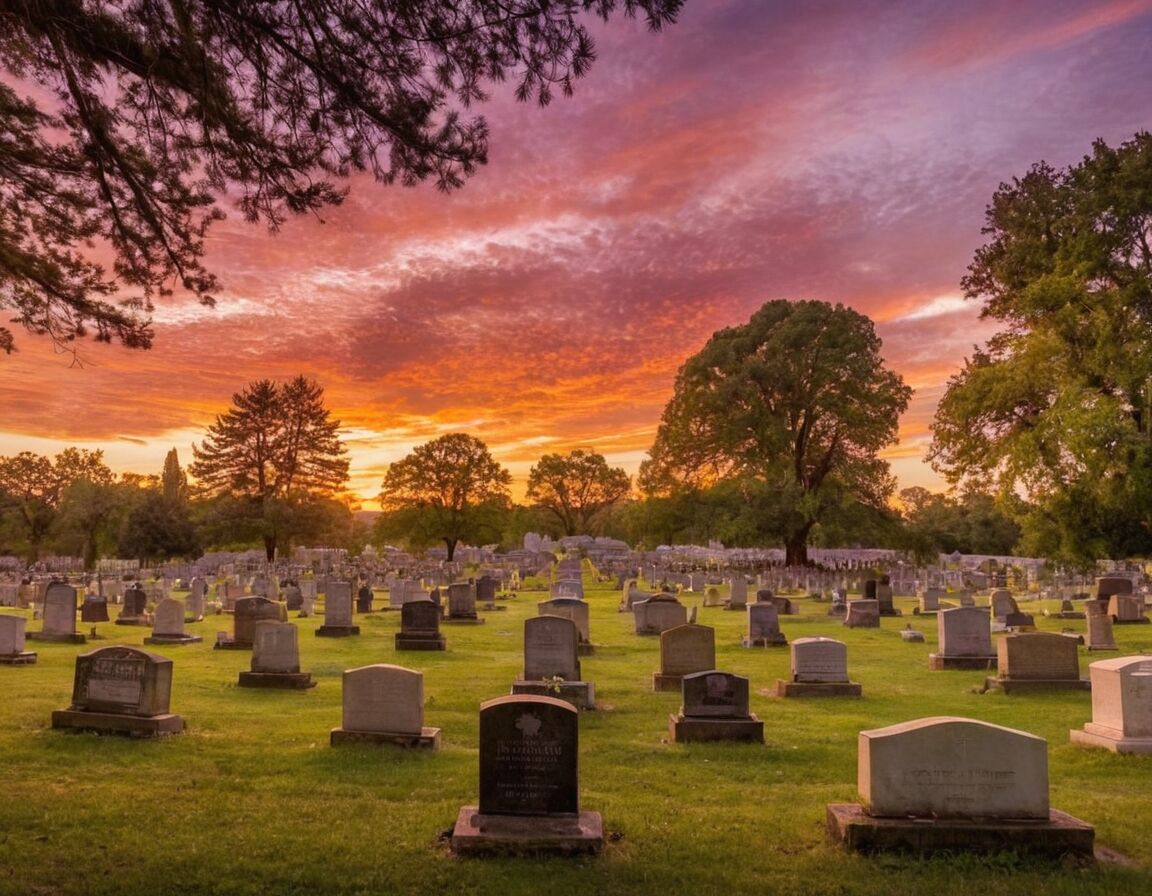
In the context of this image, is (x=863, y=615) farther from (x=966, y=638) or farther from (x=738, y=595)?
(x=966, y=638)

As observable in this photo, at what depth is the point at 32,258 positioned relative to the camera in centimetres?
824

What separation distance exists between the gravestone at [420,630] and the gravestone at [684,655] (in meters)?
6.54

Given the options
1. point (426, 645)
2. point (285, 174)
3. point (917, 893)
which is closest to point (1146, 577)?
point (426, 645)

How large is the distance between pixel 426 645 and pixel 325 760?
9.70 metres

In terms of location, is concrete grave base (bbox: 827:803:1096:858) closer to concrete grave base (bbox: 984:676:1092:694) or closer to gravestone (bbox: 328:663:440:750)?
gravestone (bbox: 328:663:440:750)

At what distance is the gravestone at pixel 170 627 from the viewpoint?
1848 centimetres

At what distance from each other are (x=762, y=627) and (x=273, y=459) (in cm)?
5325

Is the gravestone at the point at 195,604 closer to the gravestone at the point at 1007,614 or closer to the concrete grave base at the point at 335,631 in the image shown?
the concrete grave base at the point at 335,631

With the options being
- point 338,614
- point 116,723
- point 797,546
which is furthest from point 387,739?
point 797,546

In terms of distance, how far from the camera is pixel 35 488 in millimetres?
69375

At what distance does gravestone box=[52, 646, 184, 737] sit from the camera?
9.41 metres

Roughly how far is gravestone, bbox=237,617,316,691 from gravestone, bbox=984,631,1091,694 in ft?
37.8

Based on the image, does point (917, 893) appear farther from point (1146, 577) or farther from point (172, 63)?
point (1146, 577)

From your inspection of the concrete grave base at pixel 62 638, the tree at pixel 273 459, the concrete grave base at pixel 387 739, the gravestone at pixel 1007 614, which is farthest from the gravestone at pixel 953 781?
the tree at pixel 273 459
